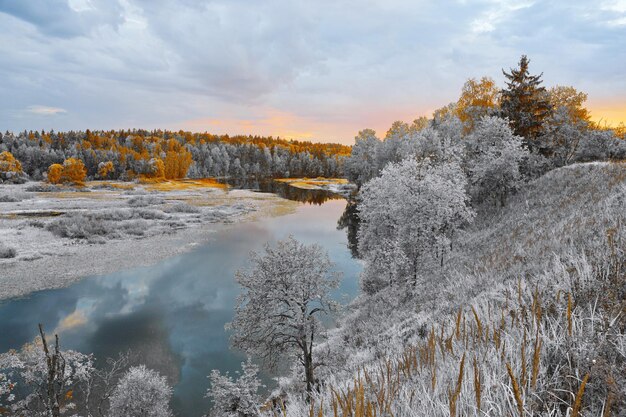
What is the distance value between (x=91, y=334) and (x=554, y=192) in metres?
37.0

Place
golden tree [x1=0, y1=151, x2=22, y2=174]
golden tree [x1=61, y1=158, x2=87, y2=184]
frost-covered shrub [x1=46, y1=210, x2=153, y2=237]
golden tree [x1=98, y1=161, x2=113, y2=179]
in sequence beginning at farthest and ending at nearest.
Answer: golden tree [x1=98, y1=161, x2=113, y2=179], golden tree [x1=0, y1=151, x2=22, y2=174], golden tree [x1=61, y1=158, x2=87, y2=184], frost-covered shrub [x1=46, y1=210, x2=153, y2=237]

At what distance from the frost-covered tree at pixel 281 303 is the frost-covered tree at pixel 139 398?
425 centimetres

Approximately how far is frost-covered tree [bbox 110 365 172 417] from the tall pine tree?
3949 cm

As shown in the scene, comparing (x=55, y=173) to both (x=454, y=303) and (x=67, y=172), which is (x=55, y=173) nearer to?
(x=67, y=172)

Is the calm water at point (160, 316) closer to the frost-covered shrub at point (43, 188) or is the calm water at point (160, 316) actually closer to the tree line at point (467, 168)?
the tree line at point (467, 168)

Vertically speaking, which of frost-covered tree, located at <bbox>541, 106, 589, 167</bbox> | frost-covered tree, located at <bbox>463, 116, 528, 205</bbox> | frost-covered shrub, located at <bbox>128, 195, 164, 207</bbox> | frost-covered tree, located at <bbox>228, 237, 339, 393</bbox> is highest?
frost-covered tree, located at <bbox>541, 106, 589, 167</bbox>

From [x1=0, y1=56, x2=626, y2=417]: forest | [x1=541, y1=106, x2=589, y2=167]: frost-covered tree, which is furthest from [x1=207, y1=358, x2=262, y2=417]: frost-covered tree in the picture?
[x1=541, y1=106, x2=589, y2=167]: frost-covered tree

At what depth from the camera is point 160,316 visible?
26469mm

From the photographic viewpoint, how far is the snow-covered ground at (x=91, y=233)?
33969 mm

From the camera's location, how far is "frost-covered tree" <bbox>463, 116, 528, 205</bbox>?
29.9 meters

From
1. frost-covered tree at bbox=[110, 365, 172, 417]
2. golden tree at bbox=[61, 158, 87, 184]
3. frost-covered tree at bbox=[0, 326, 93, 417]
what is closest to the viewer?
frost-covered tree at bbox=[110, 365, 172, 417]

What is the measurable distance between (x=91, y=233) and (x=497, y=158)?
168 feet

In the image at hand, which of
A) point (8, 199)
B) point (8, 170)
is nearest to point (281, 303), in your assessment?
point (8, 199)

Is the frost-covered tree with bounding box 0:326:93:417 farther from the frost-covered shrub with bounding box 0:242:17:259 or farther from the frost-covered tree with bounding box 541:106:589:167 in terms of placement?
the frost-covered tree with bounding box 541:106:589:167
